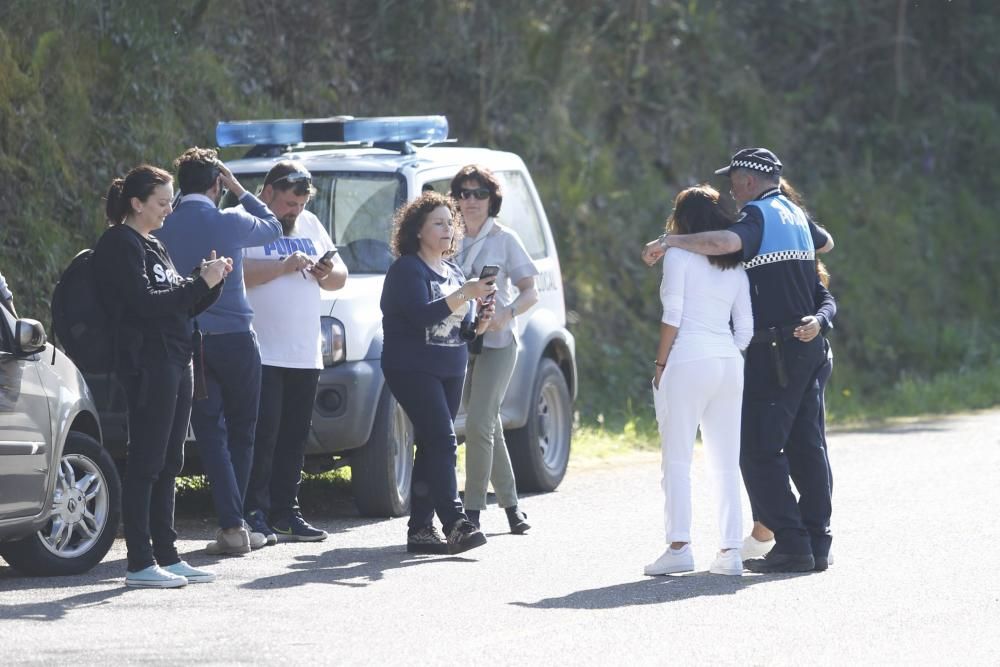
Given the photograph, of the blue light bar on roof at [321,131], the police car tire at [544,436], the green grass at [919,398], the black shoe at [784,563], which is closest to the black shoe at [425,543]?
the black shoe at [784,563]

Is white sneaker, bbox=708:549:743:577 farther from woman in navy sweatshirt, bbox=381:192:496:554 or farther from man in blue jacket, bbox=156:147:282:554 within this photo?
man in blue jacket, bbox=156:147:282:554

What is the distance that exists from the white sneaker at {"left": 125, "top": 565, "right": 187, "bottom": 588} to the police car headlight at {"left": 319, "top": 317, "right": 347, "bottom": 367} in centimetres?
231

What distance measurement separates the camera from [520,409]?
38.1ft

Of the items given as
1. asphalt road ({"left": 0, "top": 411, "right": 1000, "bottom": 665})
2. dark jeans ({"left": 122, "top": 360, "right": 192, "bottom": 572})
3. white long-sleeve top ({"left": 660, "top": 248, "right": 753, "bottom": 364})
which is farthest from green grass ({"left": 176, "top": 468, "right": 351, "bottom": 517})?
white long-sleeve top ({"left": 660, "top": 248, "right": 753, "bottom": 364})

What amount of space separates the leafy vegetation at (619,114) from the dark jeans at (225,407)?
3824 mm

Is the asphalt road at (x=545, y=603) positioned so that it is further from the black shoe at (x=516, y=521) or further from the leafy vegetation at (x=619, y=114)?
the leafy vegetation at (x=619, y=114)

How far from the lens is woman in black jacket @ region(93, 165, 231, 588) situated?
7.82 m

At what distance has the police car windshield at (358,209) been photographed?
35.5 feet

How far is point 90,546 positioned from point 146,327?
51.5 inches

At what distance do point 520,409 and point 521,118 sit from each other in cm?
808

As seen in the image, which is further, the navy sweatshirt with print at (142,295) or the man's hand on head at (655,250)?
the man's hand on head at (655,250)

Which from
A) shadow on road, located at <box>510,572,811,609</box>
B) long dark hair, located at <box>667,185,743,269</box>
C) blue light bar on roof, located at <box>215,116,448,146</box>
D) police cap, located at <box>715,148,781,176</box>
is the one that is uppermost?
blue light bar on roof, located at <box>215,116,448,146</box>

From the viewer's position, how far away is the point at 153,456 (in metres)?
7.95

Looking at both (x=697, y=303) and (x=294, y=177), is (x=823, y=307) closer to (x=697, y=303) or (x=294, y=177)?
(x=697, y=303)
